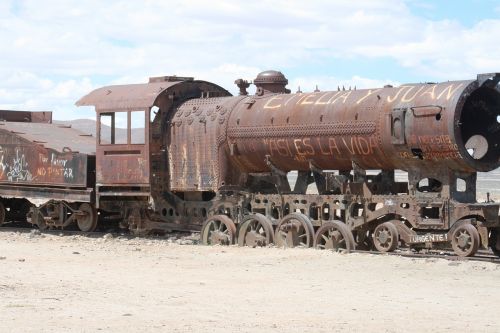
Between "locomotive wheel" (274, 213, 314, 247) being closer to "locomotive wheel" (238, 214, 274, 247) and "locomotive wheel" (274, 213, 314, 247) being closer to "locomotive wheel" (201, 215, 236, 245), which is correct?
"locomotive wheel" (238, 214, 274, 247)

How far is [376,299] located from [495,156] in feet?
19.6

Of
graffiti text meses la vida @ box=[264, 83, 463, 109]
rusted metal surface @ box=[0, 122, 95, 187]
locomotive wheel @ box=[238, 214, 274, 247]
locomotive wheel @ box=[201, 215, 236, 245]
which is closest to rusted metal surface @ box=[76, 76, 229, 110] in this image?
rusted metal surface @ box=[0, 122, 95, 187]

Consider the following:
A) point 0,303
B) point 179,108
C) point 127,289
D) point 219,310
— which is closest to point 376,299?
point 219,310

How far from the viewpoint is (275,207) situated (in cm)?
1850

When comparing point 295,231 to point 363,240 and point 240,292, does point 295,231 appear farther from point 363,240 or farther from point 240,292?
point 240,292

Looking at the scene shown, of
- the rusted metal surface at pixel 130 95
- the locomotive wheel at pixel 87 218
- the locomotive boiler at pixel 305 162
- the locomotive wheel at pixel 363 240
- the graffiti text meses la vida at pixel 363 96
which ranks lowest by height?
the locomotive wheel at pixel 363 240

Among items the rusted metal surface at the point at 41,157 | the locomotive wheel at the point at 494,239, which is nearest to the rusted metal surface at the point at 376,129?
the locomotive wheel at the point at 494,239

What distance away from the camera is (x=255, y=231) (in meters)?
18.5

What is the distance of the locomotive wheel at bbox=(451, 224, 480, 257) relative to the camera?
597 inches

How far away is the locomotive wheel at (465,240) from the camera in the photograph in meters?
15.2

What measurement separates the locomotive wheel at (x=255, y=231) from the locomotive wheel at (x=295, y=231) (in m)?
0.33

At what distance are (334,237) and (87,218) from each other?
774cm

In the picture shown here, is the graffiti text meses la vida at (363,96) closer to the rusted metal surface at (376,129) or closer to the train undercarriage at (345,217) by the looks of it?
the rusted metal surface at (376,129)

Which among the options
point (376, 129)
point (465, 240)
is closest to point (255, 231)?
point (376, 129)
